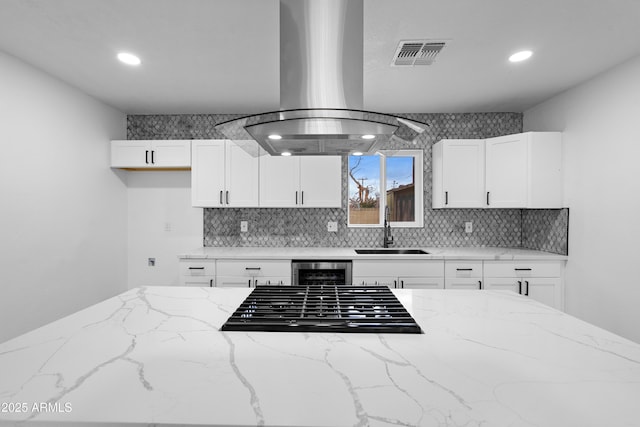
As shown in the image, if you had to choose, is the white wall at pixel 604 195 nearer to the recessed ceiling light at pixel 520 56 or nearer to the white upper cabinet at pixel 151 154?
the recessed ceiling light at pixel 520 56

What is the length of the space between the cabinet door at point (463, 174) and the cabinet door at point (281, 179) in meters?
1.56

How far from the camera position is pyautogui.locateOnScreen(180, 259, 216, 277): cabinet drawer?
3289 mm

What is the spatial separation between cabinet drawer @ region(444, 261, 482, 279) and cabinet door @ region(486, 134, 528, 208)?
2.33 ft

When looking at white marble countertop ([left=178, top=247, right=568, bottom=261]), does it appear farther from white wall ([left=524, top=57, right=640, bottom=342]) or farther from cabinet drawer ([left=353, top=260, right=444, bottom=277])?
white wall ([left=524, top=57, right=640, bottom=342])

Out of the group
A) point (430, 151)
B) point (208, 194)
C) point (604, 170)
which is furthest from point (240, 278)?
point (604, 170)

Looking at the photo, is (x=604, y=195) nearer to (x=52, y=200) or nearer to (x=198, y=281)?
(x=198, y=281)

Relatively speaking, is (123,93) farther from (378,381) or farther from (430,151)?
(378,381)

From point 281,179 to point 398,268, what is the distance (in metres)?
1.48

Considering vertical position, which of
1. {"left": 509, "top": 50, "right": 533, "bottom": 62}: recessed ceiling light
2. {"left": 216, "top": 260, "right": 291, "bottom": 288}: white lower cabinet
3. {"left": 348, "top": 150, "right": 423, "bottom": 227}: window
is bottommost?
{"left": 216, "top": 260, "right": 291, "bottom": 288}: white lower cabinet

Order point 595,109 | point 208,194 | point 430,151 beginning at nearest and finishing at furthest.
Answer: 1. point 595,109
2. point 208,194
3. point 430,151

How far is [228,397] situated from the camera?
0.77 metres

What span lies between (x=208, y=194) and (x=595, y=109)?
3.61 metres

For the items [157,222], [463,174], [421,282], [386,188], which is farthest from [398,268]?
[157,222]

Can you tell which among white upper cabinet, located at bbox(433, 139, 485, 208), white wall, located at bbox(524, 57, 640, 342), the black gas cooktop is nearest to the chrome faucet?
white upper cabinet, located at bbox(433, 139, 485, 208)
